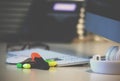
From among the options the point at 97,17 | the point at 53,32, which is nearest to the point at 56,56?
the point at 97,17

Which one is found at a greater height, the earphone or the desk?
the earphone

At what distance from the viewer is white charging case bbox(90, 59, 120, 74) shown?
1092 millimetres

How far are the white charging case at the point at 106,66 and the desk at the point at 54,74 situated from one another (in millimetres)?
18

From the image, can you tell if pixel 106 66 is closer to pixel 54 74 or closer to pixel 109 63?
pixel 109 63

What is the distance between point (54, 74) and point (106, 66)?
137mm

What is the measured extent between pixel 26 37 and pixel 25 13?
7.1 inches

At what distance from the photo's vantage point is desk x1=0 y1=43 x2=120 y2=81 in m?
1.05

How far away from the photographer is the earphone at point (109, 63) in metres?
1.09

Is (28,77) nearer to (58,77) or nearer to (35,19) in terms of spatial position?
(58,77)

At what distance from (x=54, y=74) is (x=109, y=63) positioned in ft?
0.48

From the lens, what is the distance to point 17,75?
1103 millimetres

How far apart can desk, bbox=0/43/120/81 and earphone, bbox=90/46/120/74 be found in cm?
2

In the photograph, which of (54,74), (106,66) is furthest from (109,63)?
(54,74)

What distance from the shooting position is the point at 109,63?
1.09 metres
